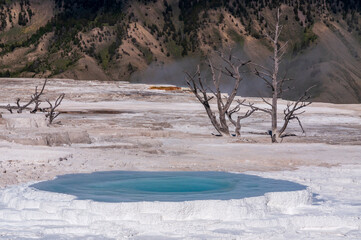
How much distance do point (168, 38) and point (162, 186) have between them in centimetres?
10607

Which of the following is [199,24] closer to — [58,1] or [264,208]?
[58,1]

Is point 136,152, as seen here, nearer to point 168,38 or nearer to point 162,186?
point 162,186

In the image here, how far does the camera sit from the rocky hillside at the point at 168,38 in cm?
10119

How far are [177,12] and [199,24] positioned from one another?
8334 mm

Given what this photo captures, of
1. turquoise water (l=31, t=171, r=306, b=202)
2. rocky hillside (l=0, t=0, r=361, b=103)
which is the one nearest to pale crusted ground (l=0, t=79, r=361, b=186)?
turquoise water (l=31, t=171, r=306, b=202)

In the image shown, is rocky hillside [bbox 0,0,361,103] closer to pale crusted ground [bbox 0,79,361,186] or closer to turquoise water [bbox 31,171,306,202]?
pale crusted ground [bbox 0,79,361,186]

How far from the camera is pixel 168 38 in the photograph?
11556 cm

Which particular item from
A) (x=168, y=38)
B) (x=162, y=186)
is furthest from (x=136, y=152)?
(x=168, y=38)

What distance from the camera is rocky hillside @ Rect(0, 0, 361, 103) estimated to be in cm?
10119

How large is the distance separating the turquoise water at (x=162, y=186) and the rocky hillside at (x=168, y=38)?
268 ft

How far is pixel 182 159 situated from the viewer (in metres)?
13.9

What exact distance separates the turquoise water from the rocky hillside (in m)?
81.6

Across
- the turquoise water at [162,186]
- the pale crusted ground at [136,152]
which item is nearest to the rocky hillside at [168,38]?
the pale crusted ground at [136,152]

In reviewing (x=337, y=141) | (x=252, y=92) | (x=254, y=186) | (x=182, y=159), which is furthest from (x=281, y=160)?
(x=252, y=92)
